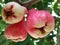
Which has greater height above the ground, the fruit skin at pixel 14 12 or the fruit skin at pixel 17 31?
the fruit skin at pixel 14 12

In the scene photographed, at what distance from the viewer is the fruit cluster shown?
544 mm

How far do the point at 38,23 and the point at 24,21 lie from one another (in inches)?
1.7

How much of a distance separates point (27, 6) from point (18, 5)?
0.05m

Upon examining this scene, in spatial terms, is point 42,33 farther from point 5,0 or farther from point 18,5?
point 5,0

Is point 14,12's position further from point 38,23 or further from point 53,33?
point 53,33

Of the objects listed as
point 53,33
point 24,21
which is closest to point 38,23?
point 24,21

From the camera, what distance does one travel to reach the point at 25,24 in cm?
57

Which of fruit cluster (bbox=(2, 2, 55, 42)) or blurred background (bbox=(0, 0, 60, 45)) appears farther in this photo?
blurred background (bbox=(0, 0, 60, 45))

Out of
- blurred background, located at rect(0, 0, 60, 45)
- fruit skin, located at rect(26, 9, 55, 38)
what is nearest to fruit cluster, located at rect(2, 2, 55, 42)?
fruit skin, located at rect(26, 9, 55, 38)

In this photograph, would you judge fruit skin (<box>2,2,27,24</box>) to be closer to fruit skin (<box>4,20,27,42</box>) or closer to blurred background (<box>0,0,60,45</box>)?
fruit skin (<box>4,20,27,42</box>)

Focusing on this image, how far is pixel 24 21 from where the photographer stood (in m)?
0.56

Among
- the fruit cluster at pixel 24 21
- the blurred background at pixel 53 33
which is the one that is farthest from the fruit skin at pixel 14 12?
the blurred background at pixel 53 33

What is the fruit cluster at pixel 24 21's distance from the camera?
54cm

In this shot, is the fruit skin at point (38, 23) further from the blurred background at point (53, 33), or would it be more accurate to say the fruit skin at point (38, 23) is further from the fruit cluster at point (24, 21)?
the blurred background at point (53, 33)
